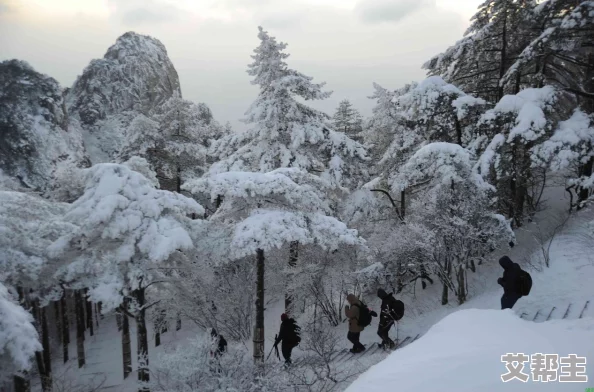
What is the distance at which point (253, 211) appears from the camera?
10734 millimetres

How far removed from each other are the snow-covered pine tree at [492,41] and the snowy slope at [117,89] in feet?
141

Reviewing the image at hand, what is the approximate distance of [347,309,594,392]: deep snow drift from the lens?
13.6 feet

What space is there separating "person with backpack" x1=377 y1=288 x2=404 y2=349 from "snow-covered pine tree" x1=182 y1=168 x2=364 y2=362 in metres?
1.69

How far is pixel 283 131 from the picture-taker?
16703mm

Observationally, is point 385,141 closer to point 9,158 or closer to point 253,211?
point 253,211

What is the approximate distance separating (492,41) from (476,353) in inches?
642

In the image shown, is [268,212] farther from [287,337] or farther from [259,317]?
[287,337]

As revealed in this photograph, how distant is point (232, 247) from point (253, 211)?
1.33m

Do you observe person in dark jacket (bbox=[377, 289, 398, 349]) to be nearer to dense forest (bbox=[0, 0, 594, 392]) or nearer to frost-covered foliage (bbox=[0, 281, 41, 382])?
dense forest (bbox=[0, 0, 594, 392])

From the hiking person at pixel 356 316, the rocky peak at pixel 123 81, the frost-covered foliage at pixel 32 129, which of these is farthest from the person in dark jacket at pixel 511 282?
the rocky peak at pixel 123 81

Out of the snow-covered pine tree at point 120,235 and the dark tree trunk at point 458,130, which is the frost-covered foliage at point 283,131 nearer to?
Answer: the dark tree trunk at point 458,130

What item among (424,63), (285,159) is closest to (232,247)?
(285,159)

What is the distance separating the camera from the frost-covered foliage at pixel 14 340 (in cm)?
834

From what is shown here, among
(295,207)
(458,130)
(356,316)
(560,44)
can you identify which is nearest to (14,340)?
(295,207)
